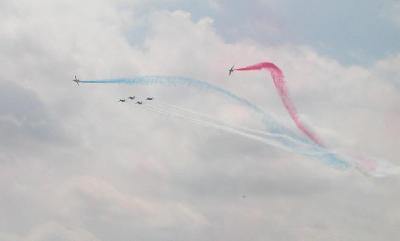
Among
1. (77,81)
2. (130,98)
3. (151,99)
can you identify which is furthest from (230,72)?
(77,81)

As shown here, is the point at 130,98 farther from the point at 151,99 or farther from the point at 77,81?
the point at 77,81

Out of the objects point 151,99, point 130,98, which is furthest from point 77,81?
point 151,99

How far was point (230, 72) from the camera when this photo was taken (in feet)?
521

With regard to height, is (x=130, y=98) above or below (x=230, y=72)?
below

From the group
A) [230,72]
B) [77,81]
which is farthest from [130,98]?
[230,72]

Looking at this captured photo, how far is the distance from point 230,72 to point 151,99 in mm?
58816

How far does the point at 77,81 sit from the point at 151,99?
53.6 metres

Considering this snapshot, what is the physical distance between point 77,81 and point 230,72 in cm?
10789

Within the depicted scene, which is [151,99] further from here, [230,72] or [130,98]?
[230,72]

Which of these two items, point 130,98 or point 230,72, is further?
point 130,98

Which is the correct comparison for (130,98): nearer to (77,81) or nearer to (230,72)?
(77,81)

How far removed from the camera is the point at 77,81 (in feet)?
543

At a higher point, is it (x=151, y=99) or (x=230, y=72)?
(x=230, y=72)

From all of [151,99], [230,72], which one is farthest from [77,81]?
[230,72]
